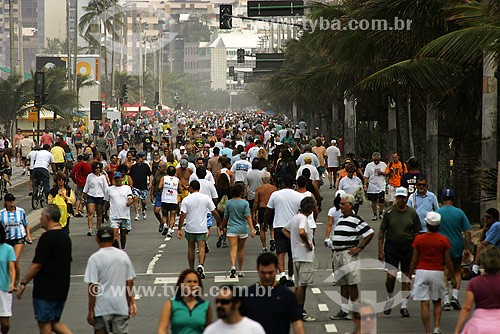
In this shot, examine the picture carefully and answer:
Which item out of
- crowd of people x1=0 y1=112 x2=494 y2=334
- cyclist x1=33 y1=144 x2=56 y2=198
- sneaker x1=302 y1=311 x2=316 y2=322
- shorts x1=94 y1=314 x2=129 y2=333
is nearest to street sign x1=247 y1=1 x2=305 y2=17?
cyclist x1=33 y1=144 x2=56 y2=198

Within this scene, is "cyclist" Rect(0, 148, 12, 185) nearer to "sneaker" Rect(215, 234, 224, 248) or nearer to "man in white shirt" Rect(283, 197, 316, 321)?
"sneaker" Rect(215, 234, 224, 248)

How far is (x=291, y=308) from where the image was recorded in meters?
7.71

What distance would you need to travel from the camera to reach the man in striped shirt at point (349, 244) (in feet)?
38.5

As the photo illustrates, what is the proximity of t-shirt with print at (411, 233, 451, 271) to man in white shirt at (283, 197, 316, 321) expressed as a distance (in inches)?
64.9

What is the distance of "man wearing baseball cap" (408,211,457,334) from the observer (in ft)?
36.2

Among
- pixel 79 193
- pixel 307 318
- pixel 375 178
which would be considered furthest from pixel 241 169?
pixel 307 318

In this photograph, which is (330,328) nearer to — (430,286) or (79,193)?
(430,286)

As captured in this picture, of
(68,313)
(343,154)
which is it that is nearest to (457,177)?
(68,313)

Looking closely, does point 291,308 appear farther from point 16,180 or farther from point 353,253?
point 16,180

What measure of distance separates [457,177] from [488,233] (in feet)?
33.8

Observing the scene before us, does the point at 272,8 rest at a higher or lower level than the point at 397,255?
higher

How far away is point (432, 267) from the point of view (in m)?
11.1

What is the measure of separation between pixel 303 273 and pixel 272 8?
67.0ft

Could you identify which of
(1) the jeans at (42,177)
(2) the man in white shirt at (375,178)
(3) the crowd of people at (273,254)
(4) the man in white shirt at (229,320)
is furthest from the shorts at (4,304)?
(1) the jeans at (42,177)
